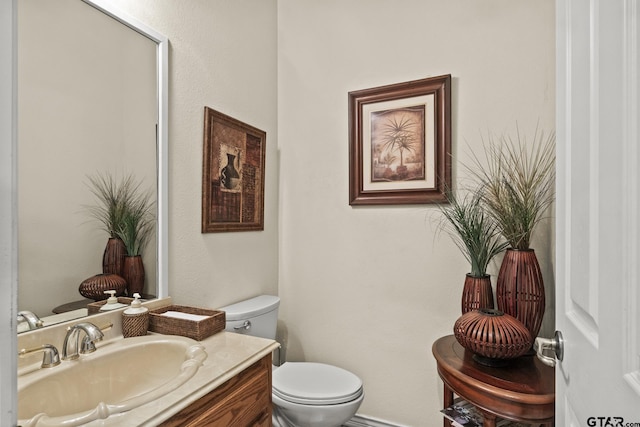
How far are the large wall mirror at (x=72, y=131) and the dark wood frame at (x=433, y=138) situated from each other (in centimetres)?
106

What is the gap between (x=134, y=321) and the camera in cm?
122

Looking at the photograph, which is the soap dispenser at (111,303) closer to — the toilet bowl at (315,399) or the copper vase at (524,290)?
the toilet bowl at (315,399)

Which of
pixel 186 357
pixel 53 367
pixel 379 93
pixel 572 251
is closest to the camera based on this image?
pixel 572 251

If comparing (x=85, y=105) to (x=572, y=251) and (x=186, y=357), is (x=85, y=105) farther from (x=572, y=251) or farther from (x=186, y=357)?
(x=572, y=251)

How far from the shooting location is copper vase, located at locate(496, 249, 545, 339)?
1422mm

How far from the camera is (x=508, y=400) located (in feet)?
3.75

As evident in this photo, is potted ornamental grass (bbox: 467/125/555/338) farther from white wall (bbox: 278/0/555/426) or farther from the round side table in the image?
the round side table

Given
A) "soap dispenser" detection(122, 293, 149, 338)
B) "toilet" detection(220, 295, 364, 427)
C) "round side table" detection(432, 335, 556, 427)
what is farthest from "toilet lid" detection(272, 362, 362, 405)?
"soap dispenser" detection(122, 293, 149, 338)

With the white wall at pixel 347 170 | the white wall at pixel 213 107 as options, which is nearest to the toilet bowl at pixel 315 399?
the white wall at pixel 347 170

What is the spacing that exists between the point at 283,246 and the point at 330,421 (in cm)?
102

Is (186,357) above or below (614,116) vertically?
below

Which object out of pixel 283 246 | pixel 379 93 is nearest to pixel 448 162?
Result: pixel 379 93

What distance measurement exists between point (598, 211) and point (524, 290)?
37.2 inches

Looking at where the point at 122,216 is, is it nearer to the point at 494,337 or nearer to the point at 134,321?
the point at 134,321
